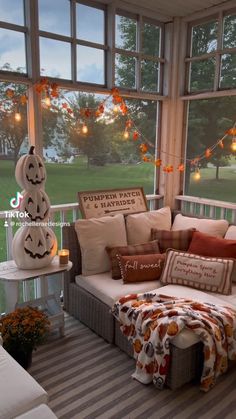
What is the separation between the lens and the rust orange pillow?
8.99 ft

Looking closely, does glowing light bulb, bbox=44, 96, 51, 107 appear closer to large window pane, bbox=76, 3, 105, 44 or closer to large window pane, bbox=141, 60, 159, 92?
large window pane, bbox=76, 3, 105, 44

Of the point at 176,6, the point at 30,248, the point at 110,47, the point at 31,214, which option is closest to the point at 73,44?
the point at 110,47

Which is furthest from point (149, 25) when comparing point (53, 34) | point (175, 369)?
point (175, 369)

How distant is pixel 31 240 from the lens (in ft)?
8.31

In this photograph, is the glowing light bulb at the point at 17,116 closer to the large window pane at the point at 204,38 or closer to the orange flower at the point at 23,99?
the orange flower at the point at 23,99

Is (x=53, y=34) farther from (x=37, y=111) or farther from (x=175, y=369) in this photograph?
(x=175, y=369)

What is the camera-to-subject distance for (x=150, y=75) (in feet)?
12.5

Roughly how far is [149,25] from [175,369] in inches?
136

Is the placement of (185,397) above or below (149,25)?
below

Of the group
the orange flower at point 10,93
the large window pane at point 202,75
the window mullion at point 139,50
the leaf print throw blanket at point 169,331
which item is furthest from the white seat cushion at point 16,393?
the large window pane at point 202,75

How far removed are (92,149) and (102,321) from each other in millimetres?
1761

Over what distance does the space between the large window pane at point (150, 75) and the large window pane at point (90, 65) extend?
1.85 ft

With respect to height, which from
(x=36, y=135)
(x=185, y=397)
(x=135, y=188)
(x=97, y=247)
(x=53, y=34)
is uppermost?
(x=53, y=34)

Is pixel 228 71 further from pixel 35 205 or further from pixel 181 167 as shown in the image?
pixel 35 205
